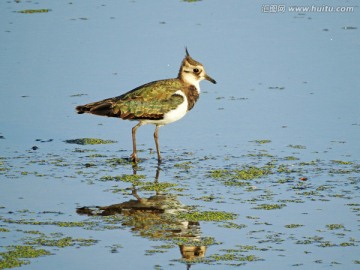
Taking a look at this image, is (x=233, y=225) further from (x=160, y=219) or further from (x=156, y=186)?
(x=156, y=186)

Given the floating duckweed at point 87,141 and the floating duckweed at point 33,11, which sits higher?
the floating duckweed at point 33,11

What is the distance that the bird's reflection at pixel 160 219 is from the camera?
9797 millimetres

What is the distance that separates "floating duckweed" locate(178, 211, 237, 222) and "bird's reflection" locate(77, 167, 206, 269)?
3.2 inches

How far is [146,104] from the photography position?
535 inches

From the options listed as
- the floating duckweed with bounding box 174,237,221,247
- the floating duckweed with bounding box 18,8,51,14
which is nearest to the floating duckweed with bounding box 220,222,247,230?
the floating duckweed with bounding box 174,237,221,247

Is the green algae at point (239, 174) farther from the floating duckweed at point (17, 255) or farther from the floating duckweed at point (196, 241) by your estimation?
the floating duckweed at point (17, 255)

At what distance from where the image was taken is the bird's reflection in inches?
386

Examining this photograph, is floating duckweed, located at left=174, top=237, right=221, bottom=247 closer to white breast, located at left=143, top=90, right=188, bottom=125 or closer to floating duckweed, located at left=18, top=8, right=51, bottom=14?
white breast, located at left=143, top=90, right=188, bottom=125

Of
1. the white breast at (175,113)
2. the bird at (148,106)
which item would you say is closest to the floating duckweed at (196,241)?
the bird at (148,106)

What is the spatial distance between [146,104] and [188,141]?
936 millimetres

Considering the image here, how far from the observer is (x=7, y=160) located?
42.4 feet

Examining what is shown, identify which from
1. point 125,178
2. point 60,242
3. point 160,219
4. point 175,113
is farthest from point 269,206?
point 175,113

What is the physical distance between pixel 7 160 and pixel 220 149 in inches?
119

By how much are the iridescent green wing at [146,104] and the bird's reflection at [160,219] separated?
206cm
